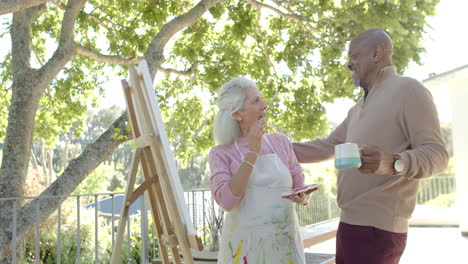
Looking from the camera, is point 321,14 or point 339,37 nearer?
point 321,14

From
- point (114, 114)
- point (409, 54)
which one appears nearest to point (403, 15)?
point (409, 54)

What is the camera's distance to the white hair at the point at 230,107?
6.70ft

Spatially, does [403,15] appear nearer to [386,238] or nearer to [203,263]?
[203,263]

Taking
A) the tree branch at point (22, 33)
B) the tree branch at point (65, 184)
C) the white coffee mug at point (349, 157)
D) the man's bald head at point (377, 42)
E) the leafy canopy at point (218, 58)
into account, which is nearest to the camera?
the white coffee mug at point (349, 157)

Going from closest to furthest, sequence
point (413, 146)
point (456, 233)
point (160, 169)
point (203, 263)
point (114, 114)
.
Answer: point (413, 146) → point (160, 169) → point (203, 263) → point (456, 233) → point (114, 114)

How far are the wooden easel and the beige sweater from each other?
688 millimetres

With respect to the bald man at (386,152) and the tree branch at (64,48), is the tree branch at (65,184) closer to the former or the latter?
the tree branch at (64,48)

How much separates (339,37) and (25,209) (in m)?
4.95

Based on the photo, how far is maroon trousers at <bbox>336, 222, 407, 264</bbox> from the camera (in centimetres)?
171

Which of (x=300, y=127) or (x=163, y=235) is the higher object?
(x=300, y=127)

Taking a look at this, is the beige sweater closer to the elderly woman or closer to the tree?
the elderly woman

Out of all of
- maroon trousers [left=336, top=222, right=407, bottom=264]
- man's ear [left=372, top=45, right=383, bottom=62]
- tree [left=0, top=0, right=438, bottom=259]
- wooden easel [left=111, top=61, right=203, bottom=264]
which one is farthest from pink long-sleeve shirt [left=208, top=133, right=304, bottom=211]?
tree [left=0, top=0, right=438, bottom=259]

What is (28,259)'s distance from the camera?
793 cm

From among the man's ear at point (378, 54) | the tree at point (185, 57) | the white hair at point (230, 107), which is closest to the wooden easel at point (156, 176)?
the white hair at point (230, 107)
